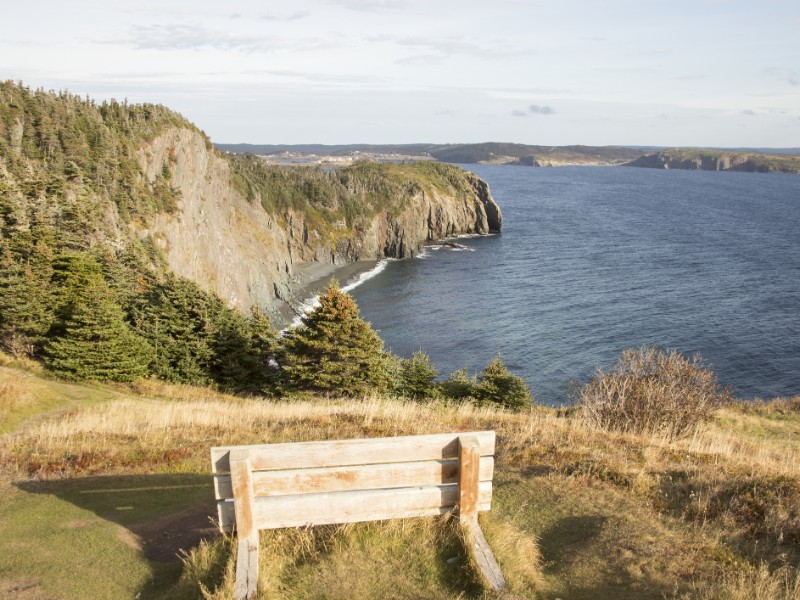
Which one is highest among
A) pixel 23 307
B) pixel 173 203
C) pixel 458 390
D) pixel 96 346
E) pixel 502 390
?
pixel 173 203

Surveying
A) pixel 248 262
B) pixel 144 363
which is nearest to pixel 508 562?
pixel 144 363

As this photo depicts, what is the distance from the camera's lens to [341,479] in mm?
7754

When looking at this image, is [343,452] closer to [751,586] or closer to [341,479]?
[341,479]

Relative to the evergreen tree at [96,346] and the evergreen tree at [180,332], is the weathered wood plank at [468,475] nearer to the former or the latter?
the evergreen tree at [96,346]

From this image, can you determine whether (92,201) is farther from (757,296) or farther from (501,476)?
(757,296)

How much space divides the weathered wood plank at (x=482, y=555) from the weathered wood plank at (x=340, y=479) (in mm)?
719

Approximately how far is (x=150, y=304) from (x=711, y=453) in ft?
109

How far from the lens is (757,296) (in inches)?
2913

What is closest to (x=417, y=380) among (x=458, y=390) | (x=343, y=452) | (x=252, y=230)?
(x=458, y=390)

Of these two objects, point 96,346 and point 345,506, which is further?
point 96,346

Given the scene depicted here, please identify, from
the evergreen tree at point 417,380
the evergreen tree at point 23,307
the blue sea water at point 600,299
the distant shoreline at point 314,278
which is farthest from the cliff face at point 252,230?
the evergreen tree at point 417,380

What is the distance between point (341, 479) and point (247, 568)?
1524mm

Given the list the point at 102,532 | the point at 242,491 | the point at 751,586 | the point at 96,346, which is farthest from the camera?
the point at 96,346

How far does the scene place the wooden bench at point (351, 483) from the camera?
750 cm
